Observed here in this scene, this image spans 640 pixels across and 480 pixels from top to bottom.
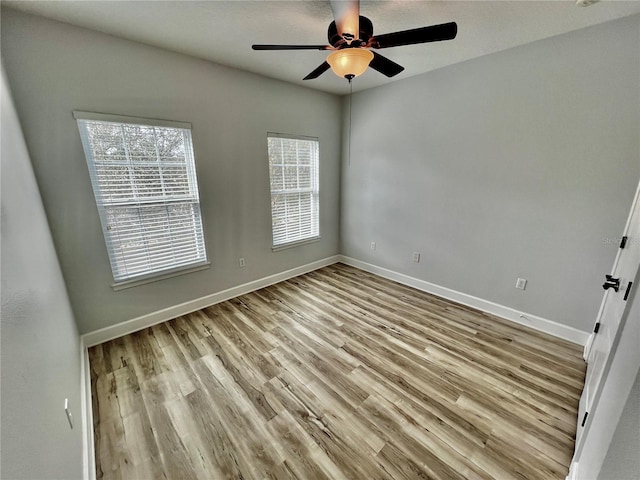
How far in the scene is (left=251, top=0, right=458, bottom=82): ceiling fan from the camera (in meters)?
1.43

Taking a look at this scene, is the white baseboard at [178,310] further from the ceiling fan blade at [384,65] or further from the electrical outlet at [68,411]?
the ceiling fan blade at [384,65]

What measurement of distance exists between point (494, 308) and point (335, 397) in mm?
2136

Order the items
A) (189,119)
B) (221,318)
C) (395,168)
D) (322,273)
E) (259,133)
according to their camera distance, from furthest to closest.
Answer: (322,273)
(395,168)
(259,133)
(221,318)
(189,119)

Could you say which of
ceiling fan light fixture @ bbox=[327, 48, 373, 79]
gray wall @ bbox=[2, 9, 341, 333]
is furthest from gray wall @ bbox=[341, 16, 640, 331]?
ceiling fan light fixture @ bbox=[327, 48, 373, 79]

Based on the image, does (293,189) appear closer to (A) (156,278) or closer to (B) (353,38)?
(A) (156,278)

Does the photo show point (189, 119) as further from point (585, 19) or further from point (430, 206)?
point (585, 19)

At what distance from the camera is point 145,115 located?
2.30m

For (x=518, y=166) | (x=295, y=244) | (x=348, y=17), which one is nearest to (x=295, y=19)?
(x=348, y=17)

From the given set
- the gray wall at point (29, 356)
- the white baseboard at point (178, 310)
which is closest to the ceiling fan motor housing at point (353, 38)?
the gray wall at point (29, 356)

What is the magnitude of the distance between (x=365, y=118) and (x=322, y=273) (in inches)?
94.0

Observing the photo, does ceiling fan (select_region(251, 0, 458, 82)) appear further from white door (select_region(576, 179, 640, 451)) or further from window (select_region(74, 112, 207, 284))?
white door (select_region(576, 179, 640, 451))

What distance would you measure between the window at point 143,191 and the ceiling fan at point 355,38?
56.5 inches

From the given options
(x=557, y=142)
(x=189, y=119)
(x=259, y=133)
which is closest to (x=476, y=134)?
(x=557, y=142)

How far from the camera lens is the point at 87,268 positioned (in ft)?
7.30
